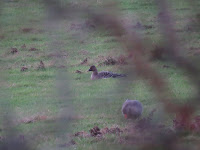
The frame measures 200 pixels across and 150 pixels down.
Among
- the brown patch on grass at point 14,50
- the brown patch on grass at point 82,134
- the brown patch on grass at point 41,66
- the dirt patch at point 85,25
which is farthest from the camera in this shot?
the brown patch on grass at point 14,50

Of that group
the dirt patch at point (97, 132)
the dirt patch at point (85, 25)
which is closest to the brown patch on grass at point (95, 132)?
the dirt patch at point (97, 132)

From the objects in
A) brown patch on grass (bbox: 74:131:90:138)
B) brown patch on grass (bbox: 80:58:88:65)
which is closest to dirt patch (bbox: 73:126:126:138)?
brown patch on grass (bbox: 74:131:90:138)

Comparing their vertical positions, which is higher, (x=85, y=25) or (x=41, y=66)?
(x=85, y=25)

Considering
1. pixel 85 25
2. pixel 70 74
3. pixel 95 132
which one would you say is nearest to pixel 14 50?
pixel 95 132

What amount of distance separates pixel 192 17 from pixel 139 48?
0.18m

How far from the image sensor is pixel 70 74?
2.03m

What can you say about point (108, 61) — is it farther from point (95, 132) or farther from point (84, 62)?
point (95, 132)

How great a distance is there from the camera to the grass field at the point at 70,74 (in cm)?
132

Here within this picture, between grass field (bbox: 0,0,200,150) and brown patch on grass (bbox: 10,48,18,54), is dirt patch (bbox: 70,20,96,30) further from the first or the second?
brown patch on grass (bbox: 10,48,18,54)

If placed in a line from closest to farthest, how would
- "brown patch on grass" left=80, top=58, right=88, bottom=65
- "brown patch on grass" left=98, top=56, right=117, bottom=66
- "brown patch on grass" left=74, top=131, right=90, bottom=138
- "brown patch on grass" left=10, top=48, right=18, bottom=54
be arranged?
"brown patch on grass" left=74, top=131, right=90, bottom=138 < "brown patch on grass" left=98, top=56, right=117, bottom=66 < "brown patch on grass" left=80, top=58, right=88, bottom=65 < "brown patch on grass" left=10, top=48, right=18, bottom=54

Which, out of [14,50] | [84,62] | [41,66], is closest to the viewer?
[41,66]

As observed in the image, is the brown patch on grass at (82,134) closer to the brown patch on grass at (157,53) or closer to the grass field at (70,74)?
the grass field at (70,74)

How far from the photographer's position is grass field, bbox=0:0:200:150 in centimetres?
132

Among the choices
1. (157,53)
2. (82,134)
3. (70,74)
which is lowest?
(82,134)
